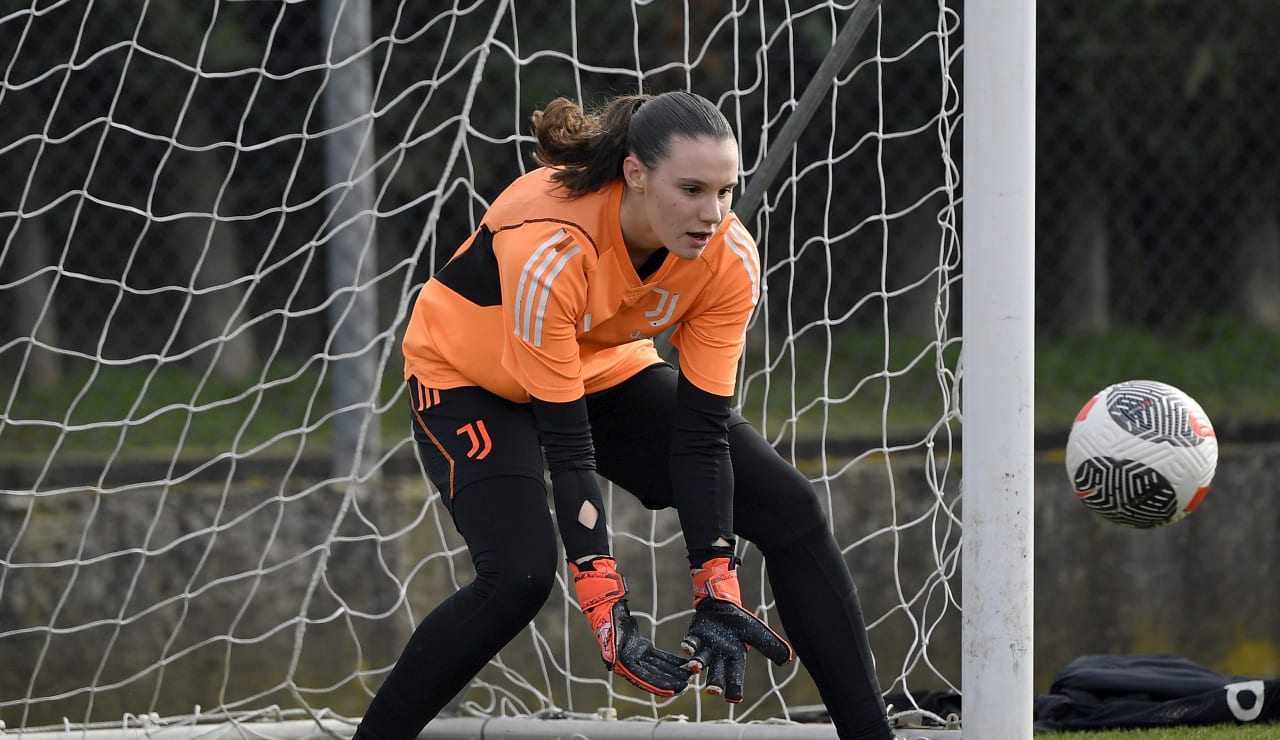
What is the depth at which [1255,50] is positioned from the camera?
224 inches

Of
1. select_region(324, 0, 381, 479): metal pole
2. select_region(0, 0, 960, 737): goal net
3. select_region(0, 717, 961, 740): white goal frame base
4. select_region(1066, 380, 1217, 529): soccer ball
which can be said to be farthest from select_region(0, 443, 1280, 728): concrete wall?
select_region(1066, 380, 1217, 529): soccer ball

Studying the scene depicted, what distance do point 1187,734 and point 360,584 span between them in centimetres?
268

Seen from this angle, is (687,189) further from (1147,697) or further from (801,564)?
(1147,697)

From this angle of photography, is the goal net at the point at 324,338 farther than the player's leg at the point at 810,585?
Yes

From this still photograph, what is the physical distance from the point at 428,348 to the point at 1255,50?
4206mm

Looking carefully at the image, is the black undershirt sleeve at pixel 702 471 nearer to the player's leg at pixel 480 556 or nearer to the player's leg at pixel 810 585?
the player's leg at pixel 810 585

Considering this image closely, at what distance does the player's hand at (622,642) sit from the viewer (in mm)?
2459

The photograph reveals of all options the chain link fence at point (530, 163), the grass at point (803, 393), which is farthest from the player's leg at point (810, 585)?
the chain link fence at point (530, 163)

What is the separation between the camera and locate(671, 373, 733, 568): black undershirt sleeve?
2.62m

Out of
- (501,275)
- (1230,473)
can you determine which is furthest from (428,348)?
(1230,473)

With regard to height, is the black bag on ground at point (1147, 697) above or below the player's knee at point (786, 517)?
below

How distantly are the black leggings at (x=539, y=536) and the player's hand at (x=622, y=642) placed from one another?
0.13m

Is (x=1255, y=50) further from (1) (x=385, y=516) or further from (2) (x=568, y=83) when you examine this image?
(1) (x=385, y=516)

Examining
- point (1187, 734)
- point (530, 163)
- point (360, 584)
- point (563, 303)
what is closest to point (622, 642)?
point (563, 303)
